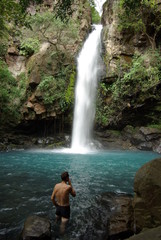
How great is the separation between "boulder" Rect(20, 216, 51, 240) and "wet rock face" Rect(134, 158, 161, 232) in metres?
1.87

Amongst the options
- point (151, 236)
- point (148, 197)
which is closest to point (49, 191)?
point (148, 197)

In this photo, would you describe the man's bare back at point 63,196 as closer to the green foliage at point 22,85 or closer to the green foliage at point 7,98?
the green foliage at point 7,98

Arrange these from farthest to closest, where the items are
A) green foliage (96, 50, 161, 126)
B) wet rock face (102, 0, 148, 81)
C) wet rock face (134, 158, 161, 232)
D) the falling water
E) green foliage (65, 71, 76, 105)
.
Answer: the falling water → wet rock face (102, 0, 148, 81) → green foliage (65, 71, 76, 105) → green foliage (96, 50, 161, 126) → wet rock face (134, 158, 161, 232)

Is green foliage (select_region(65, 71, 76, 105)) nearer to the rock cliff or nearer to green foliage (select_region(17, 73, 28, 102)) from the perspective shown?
the rock cliff

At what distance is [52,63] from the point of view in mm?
20984

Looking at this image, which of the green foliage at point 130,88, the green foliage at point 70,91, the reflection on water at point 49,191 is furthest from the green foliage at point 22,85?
the reflection on water at point 49,191

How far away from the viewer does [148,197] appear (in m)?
3.74

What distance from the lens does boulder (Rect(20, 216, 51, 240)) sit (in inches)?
144

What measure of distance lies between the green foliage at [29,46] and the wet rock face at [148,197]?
21290mm

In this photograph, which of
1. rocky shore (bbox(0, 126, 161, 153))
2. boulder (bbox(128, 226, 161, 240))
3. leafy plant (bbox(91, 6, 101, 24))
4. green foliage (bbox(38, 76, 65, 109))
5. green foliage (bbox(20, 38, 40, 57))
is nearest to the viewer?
boulder (bbox(128, 226, 161, 240))

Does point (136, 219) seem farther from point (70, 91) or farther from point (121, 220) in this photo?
point (70, 91)

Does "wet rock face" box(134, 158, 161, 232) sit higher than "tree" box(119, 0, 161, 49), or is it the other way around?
"tree" box(119, 0, 161, 49)

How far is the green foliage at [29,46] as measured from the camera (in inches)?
866

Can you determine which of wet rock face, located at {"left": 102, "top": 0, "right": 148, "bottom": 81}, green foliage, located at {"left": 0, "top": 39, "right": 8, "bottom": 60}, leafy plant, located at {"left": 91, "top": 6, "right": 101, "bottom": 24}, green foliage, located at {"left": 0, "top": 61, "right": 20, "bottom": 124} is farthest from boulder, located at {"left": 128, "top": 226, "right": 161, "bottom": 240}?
leafy plant, located at {"left": 91, "top": 6, "right": 101, "bottom": 24}
